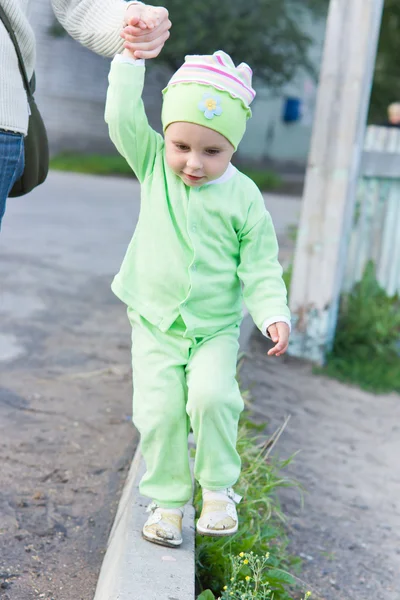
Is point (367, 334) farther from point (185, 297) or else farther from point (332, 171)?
point (185, 297)

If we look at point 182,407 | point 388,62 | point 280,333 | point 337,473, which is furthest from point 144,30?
point 388,62

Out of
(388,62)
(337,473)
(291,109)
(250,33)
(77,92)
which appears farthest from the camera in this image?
(291,109)

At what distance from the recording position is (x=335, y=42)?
5234 millimetres

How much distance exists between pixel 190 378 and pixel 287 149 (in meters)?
21.6

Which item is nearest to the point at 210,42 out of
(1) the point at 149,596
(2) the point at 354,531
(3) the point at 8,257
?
(3) the point at 8,257

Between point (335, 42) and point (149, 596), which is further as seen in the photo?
point (335, 42)

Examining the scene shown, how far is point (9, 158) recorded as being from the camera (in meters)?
2.31

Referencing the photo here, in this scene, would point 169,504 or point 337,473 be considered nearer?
point 169,504

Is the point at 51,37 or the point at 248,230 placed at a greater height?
the point at 51,37

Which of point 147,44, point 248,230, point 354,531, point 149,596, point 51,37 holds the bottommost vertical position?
point 354,531

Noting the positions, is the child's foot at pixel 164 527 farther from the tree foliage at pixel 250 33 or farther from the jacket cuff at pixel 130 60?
the tree foliage at pixel 250 33

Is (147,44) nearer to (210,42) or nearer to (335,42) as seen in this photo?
(335,42)

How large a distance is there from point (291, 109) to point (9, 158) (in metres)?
21.4

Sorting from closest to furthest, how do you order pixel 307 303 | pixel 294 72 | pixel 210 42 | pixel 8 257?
1. pixel 307 303
2. pixel 8 257
3. pixel 210 42
4. pixel 294 72
